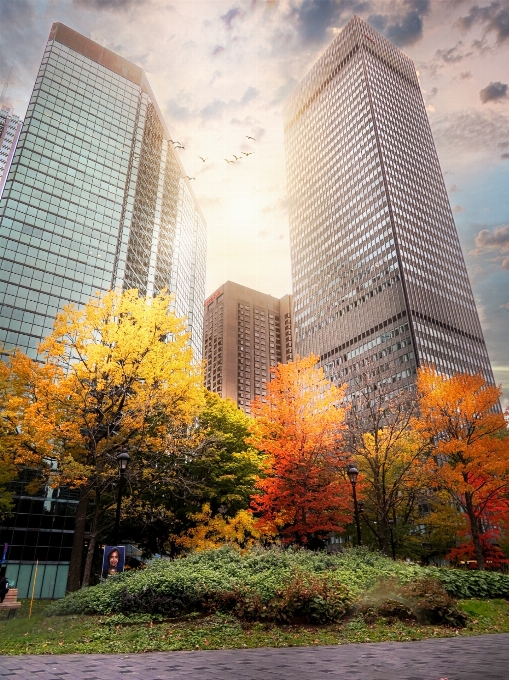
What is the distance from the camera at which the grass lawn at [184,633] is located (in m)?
9.22

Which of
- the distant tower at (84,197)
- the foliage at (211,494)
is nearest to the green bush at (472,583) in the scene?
the foliage at (211,494)

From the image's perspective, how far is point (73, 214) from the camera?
66.3m

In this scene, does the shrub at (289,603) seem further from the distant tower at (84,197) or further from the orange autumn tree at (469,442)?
the distant tower at (84,197)

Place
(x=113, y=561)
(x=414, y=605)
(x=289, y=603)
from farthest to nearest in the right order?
(x=113, y=561) < (x=414, y=605) < (x=289, y=603)

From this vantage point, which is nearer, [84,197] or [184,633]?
[184,633]

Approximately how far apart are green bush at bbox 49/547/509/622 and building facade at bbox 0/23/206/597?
39.1m

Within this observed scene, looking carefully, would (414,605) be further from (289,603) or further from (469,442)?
(469,442)

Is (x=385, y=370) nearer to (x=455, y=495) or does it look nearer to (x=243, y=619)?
(x=455, y=495)

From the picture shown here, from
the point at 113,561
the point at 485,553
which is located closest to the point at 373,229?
the point at 485,553

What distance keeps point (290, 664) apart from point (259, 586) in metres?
5.15

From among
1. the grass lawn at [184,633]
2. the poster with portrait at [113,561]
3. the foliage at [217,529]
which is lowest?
the grass lawn at [184,633]

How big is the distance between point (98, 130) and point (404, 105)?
4865 inches

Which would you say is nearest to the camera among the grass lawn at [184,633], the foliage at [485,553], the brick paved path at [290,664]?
the brick paved path at [290,664]

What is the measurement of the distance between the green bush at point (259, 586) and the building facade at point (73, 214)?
39.1m
